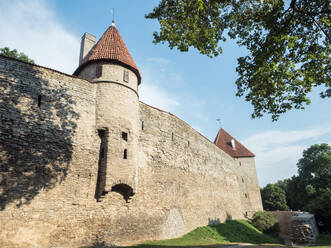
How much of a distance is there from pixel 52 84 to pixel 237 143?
2896cm

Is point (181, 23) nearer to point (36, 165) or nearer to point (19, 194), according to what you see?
point (36, 165)

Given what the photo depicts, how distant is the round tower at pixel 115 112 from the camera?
10.5 meters

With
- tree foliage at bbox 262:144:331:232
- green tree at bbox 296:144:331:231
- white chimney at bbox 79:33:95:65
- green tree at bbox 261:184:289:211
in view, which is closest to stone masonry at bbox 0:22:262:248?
white chimney at bbox 79:33:95:65

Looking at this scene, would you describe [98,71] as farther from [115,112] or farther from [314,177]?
[314,177]

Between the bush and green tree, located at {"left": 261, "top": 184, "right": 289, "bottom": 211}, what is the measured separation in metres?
19.9

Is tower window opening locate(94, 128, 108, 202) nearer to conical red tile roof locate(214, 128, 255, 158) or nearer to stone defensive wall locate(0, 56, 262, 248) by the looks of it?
stone defensive wall locate(0, 56, 262, 248)

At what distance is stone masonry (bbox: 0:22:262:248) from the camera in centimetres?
832

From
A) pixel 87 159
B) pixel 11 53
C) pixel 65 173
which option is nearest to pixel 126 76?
pixel 87 159

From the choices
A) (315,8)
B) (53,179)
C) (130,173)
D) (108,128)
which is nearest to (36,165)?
(53,179)

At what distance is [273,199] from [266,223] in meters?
22.6

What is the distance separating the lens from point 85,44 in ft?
50.8

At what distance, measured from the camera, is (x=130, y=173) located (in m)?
11.1

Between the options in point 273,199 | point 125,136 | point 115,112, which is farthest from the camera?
point 273,199

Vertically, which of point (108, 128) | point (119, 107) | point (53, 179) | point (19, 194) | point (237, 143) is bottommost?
point (19, 194)
